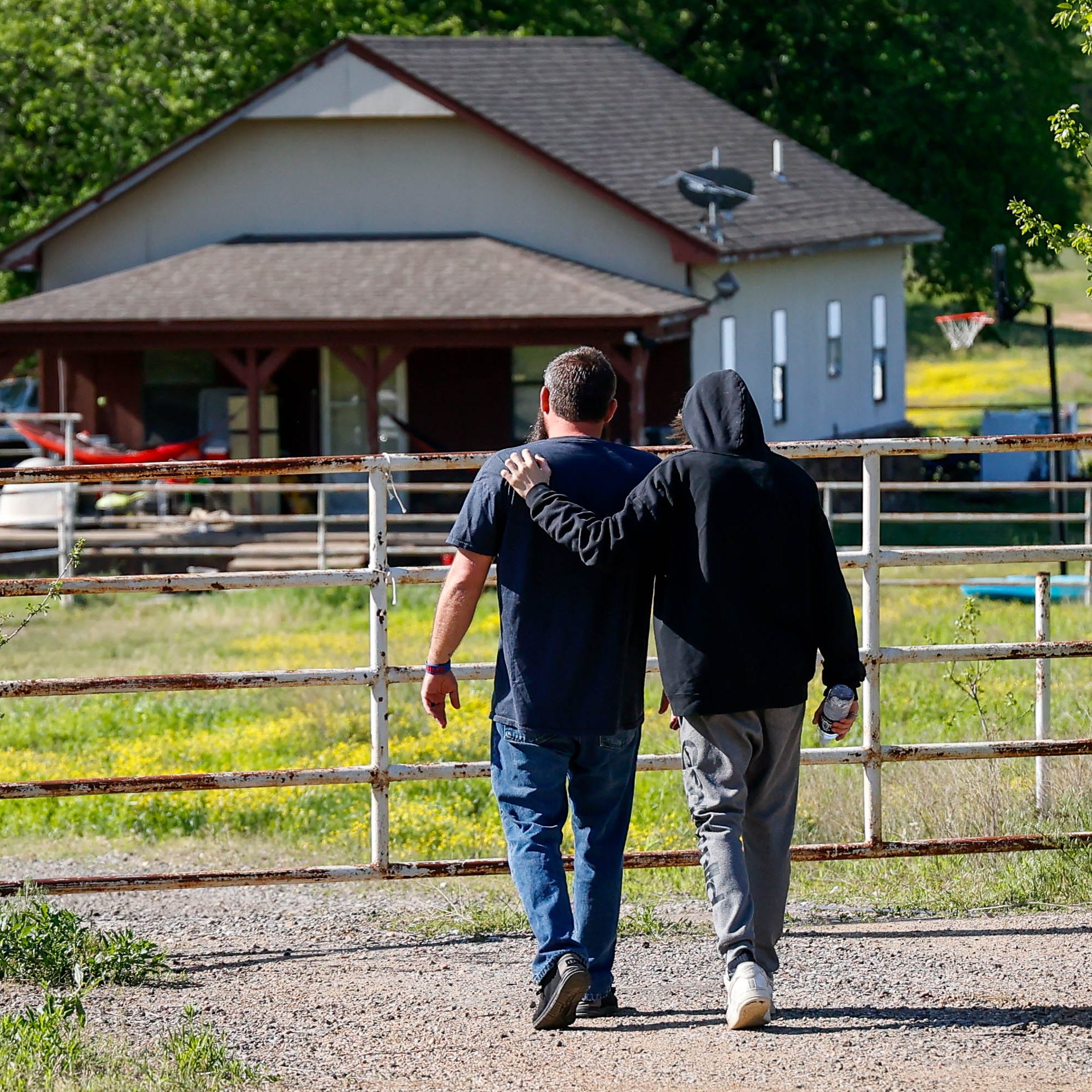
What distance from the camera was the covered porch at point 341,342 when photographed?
68.0 ft

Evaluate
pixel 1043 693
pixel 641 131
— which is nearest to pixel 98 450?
pixel 641 131

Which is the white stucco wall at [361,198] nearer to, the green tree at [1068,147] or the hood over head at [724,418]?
the green tree at [1068,147]

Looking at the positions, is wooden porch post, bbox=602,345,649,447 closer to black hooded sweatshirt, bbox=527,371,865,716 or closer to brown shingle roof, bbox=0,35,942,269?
brown shingle roof, bbox=0,35,942,269

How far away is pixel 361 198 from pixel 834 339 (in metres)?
7.83

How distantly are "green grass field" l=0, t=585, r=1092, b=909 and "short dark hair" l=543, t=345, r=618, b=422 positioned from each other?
7.31 feet

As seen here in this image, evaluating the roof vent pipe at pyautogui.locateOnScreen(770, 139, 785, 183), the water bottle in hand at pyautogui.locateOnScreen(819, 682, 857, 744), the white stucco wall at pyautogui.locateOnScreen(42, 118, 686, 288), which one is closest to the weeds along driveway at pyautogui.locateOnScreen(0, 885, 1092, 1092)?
the water bottle in hand at pyautogui.locateOnScreen(819, 682, 857, 744)

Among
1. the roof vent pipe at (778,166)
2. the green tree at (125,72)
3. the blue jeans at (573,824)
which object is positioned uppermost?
the green tree at (125,72)

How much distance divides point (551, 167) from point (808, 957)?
18525 mm

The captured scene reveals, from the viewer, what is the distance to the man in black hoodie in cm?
459

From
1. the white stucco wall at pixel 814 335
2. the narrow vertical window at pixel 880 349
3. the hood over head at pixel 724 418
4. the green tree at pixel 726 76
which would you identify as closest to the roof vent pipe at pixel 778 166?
the white stucco wall at pixel 814 335

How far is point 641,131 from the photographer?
25.5 meters

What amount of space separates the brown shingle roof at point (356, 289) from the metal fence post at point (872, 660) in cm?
1427

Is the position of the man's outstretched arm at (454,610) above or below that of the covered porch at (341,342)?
below

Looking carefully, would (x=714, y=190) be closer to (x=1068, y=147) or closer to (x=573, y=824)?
(x=1068, y=147)
